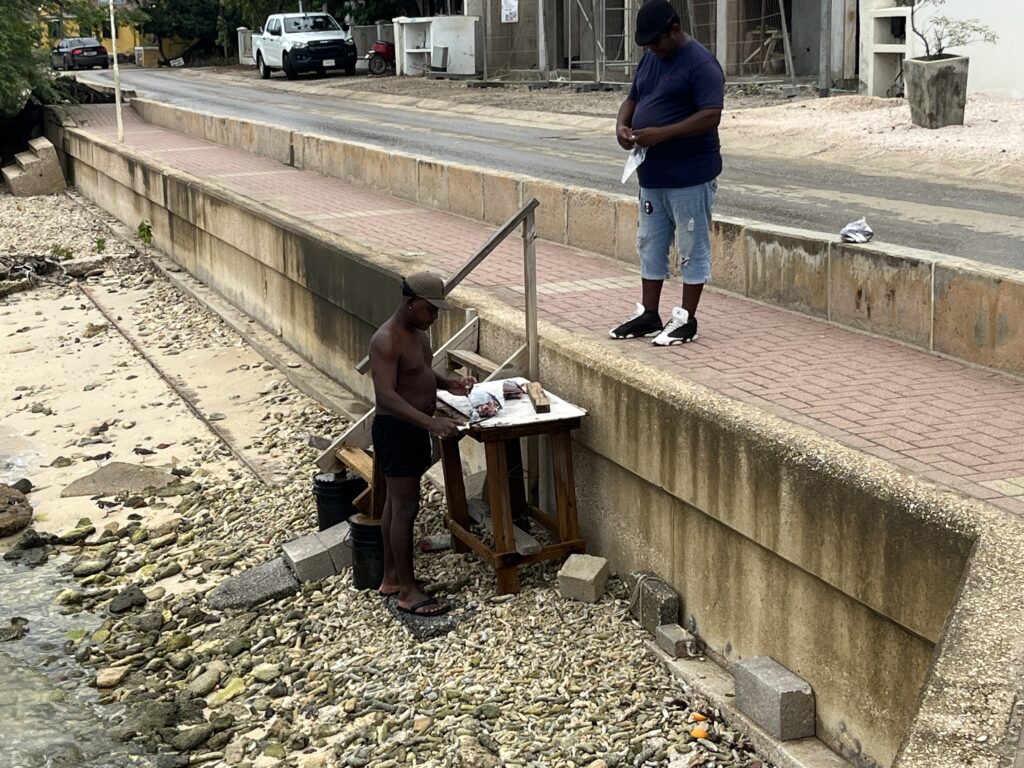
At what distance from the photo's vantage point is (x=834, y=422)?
18.3 feet

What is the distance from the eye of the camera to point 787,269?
324 inches

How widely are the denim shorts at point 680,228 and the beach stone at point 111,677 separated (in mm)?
3713

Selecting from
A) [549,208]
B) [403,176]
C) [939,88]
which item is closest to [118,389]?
[403,176]

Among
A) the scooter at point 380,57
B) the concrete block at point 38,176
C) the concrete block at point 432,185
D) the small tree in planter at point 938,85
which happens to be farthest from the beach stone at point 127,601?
Result: the scooter at point 380,57

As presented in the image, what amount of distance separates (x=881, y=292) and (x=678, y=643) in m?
2.46

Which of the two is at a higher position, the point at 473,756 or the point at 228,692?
the point at 473,756

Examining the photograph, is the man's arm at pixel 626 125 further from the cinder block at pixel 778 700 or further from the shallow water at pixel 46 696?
the shallow water at pixel 46 696

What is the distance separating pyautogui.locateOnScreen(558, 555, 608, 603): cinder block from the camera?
6.80 m

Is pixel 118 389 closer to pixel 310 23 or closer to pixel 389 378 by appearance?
pixel 389 378

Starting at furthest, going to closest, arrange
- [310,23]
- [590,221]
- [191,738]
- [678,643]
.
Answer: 1. [310,23]
2. [590,221]
3. [191,738]
4. [678,643]

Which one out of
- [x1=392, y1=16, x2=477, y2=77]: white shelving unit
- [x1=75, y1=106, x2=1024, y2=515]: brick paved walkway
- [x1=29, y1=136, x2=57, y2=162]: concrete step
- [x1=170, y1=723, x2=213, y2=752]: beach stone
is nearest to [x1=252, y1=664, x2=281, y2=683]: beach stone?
[x1=170, y1=723, x2=213, y2=752]: beach stone

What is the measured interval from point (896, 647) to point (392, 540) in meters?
3.15

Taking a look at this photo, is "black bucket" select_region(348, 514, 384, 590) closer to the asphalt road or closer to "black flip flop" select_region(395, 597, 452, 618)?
"black flip flop" select_region(395, 597, 452, 618)

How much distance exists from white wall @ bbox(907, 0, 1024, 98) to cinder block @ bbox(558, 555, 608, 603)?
1351 centimetres
